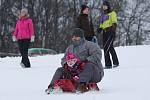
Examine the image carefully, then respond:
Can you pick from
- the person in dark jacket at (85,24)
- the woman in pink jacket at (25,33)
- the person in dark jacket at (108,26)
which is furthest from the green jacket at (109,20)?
the woman in pink jacket at (25,33)

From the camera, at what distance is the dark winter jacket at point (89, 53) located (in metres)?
9.07

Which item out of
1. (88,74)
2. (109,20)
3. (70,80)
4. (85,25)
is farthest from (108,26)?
(70,80)

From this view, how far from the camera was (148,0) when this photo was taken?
6388cm

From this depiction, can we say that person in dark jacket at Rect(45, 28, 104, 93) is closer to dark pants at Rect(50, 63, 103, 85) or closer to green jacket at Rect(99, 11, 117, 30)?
dark pants at Rect(50, 63, 103, 85)

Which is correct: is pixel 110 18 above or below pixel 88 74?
above

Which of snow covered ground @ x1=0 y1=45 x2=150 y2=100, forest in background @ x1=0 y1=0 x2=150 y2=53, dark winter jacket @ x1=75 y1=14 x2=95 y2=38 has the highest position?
dark winter jacket @ x1=75 y1=14 x2=95 y2=38

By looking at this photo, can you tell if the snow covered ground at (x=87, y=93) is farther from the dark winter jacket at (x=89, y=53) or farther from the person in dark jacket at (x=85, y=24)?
the person in dark jacket at (x=85, y=24)

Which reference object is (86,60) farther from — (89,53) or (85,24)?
(85,24)

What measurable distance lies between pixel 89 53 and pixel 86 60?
146mm

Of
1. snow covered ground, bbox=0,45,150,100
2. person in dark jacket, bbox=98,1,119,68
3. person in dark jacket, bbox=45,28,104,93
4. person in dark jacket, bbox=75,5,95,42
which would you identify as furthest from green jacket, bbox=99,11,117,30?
person in dark jacket, bbox=45,28,104,93

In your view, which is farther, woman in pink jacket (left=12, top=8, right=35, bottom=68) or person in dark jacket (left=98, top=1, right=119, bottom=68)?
woman in pink jacket (left=12, top=8, right=35, bottom=68)

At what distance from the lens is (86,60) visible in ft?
30.0

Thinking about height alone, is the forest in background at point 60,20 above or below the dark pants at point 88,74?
below

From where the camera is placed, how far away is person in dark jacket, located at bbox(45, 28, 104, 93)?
29.0ft
